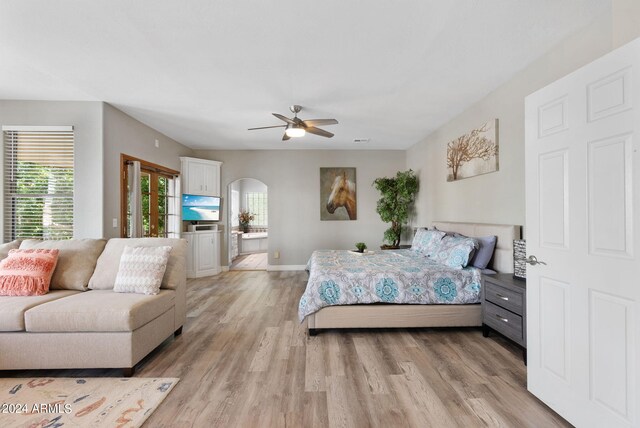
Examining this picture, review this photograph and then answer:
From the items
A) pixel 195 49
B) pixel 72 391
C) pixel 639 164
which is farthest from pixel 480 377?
pixel 195 49

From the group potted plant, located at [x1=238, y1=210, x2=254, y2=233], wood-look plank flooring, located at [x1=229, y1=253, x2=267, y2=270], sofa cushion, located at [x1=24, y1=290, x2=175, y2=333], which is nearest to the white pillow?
sofa cushion, located at [x1=24, y1=290, x2=175, y2=333]

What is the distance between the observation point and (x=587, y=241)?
1.55 m

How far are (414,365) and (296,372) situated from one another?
97 cm

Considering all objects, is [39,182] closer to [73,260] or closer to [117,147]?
[117,147]

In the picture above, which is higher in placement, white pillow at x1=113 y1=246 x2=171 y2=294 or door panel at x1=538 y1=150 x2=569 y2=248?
door panel at x1=538 y1=150 x2=569 y2=248

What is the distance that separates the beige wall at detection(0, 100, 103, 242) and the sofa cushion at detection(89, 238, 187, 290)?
0.88 m

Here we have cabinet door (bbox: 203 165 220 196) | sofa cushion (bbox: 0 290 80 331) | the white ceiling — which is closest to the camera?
the white ceiling

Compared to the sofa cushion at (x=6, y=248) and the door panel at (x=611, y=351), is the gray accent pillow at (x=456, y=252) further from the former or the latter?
the sofa cushion at (x=6, y=248)

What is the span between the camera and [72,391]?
2037 mm

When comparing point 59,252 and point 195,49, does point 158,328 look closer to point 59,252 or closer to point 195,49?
point 59,252

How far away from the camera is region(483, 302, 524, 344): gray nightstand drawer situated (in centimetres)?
240

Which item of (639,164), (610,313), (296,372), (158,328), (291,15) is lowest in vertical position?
(296,372)

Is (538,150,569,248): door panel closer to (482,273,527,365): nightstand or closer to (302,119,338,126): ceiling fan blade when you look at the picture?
(482,273,527,365): nightstand

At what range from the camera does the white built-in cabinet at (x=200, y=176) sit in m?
5.80
